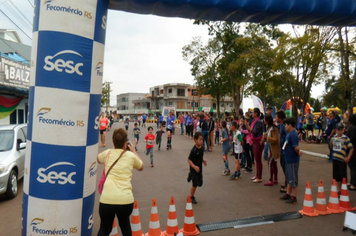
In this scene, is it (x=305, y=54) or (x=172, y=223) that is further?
(x=305, y=54)

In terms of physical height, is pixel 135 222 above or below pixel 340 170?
below

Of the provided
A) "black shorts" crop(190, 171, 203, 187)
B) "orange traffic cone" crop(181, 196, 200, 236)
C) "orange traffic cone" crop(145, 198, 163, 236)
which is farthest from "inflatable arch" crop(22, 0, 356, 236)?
"black shorts" crop(190, 171, 203, 187)

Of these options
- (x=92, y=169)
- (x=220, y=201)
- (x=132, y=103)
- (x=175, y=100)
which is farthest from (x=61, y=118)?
(x=132, y=103)

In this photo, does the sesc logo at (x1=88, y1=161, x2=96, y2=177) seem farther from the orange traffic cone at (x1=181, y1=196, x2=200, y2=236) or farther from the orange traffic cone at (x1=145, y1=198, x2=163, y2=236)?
the orange traffic cone at (x1=181, y1=196, x2=200, y2=236)

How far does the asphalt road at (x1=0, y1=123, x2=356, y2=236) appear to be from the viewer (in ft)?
14.8

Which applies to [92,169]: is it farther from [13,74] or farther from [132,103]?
[132,103]

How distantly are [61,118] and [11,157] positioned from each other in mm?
3901

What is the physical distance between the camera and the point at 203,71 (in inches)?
1260

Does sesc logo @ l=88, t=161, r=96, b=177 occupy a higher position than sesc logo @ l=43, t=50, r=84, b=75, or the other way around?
sesc logo @ l=43, t=50, r=84, b=75

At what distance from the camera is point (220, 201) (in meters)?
5.90


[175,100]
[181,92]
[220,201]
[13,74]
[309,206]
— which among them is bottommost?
[220,201]

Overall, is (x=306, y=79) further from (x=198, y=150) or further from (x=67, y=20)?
(x=67, y=20)

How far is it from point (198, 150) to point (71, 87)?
3.10 m

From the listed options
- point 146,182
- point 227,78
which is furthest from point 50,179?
point 227,78
